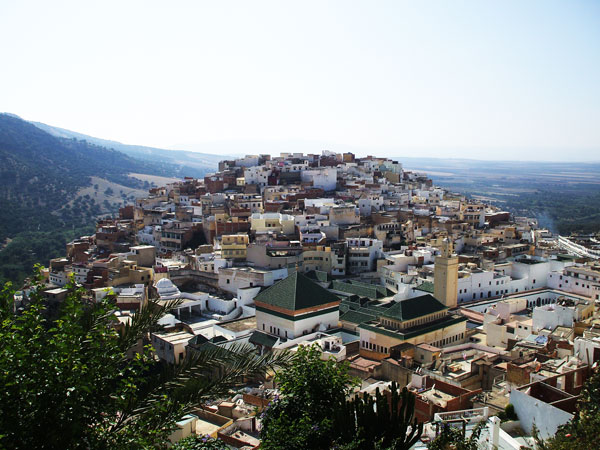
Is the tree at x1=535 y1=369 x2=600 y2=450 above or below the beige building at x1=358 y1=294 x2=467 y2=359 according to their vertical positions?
above

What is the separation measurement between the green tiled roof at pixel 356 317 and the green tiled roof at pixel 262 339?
302 centimetres

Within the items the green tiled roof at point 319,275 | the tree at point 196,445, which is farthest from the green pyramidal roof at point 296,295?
the tree at point 196,445

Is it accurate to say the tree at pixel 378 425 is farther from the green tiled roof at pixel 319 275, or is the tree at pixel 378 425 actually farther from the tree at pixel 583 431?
the green tiled roof at pixel 319 275

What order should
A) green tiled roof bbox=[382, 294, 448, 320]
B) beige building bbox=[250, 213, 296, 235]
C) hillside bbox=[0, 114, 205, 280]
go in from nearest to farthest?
1. green tiled roof bbox=[382, 294, 448, 320]
2. beige building bbox=[250, 213, 296, 235]
3. hillside bbox=[0, 114, 205, 280]

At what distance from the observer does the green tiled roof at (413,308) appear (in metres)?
19.1

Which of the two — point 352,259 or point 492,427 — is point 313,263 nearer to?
point 352,259

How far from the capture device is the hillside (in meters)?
47.4

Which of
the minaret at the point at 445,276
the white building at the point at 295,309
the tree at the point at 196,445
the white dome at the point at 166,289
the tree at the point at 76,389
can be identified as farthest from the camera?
the minaret at the point at 445,276

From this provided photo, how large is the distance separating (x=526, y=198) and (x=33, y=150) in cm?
9341

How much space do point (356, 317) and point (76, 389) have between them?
15.8 m

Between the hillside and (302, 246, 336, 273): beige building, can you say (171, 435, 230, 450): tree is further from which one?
the hillside

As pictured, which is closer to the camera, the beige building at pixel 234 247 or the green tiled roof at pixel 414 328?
the green tiled roof at pixel 414 328

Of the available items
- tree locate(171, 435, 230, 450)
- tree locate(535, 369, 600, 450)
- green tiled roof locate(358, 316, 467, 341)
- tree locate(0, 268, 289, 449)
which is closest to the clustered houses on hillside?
green tiled roof locate(358, 316, 467, 341)

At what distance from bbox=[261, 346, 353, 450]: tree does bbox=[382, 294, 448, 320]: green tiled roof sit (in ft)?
32.2
